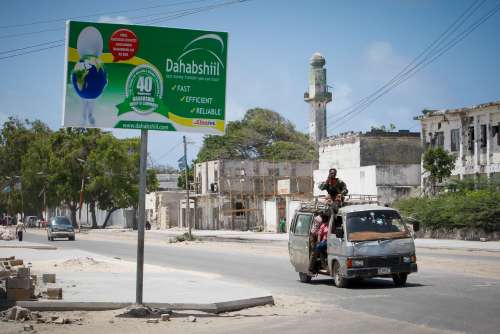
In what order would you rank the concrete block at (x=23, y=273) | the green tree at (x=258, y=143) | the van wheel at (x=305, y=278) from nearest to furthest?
the concrete block at (x=23, y=273)
the van wheel at (x=305, y=278)
the green tree at (x=258, y=143)

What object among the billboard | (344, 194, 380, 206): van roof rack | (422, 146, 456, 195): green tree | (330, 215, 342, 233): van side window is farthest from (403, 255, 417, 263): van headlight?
(422, 146, 456, 195): green tree

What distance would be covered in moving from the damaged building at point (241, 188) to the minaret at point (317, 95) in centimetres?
1509

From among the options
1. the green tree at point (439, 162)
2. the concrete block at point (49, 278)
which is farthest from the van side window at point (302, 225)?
the green tree at point (439, 162)

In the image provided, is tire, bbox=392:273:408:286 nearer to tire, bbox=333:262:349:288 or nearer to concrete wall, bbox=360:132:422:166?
tire, bbox=333:262:349:288

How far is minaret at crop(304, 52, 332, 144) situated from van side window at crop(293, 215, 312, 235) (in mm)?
88976

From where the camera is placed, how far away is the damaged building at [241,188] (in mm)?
85438

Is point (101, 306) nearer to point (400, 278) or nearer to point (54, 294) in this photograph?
point (54, 294)

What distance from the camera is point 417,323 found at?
12.2 m

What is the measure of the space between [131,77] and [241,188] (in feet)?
249

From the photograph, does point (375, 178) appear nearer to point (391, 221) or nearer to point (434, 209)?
point (434, 209)

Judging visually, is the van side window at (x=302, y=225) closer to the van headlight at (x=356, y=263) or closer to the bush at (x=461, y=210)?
the van headlight at (x=356, y=263)

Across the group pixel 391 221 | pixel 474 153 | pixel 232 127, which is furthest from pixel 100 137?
pixel 391 221

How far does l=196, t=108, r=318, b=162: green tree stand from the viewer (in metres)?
114

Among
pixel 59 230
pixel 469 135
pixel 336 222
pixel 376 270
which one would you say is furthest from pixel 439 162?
pixel 376 270
